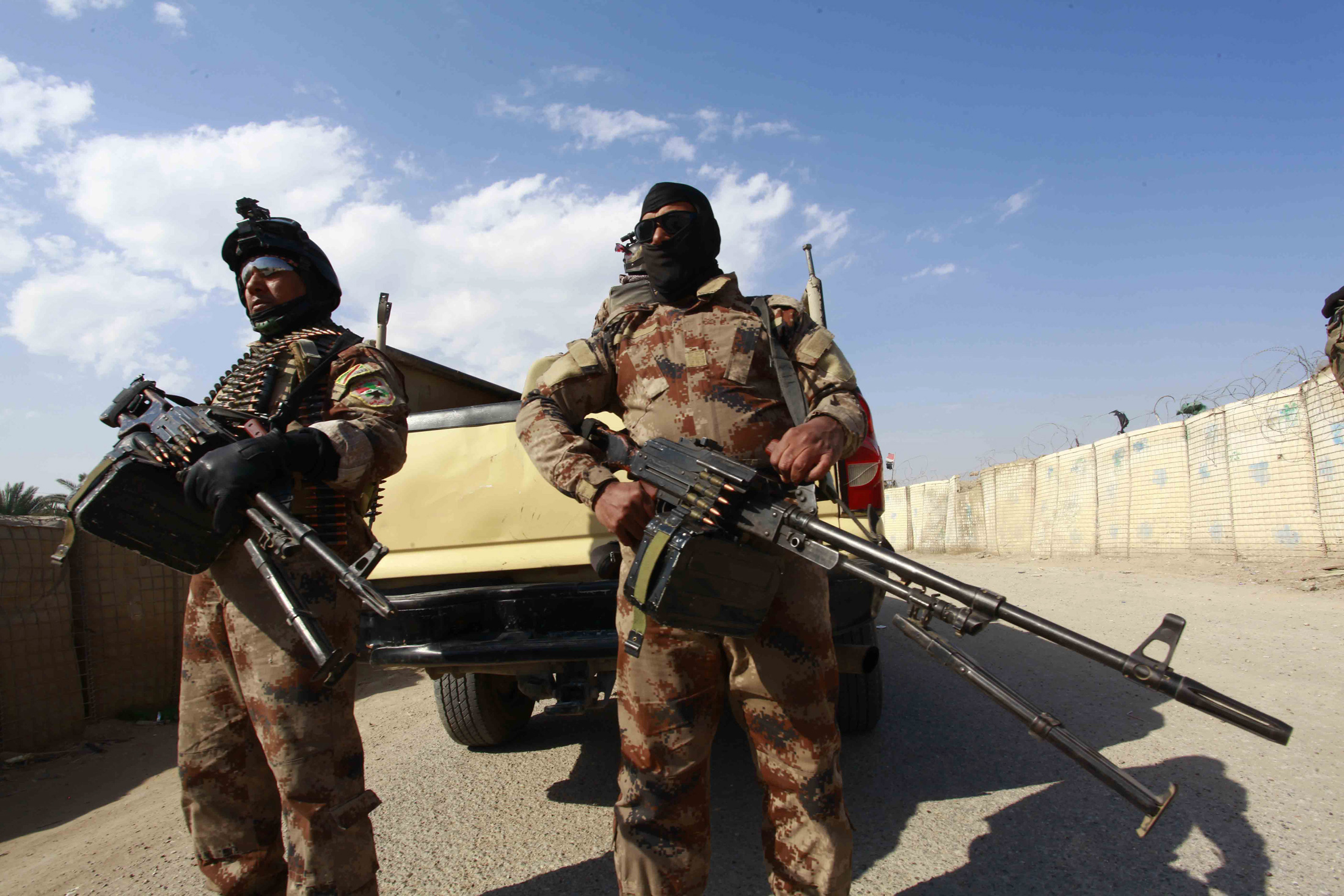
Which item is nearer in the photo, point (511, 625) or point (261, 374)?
point (261, 374)

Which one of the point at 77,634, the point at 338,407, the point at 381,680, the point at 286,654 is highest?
the point at 338,407

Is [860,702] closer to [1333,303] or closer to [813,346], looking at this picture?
[813,346]

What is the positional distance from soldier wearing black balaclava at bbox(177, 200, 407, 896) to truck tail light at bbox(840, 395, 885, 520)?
1564mm

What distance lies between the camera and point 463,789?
3.23m

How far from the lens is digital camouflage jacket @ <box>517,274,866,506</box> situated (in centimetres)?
202

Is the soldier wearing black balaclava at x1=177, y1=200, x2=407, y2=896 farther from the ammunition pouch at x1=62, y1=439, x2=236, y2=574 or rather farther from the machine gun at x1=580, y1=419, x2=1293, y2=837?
the machine gun at x1=580, y1=419, x2=1293, y2=837

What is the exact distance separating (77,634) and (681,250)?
515 cm

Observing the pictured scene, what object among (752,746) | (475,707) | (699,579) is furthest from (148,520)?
(475,707)

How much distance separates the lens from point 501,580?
2.91 metres

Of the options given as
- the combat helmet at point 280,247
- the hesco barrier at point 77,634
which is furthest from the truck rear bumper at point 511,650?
the hesco barrier at point 77,634

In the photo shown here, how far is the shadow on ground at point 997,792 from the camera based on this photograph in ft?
7.02

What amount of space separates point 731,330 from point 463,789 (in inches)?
96.7

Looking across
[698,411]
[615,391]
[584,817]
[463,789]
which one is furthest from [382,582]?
[698,411]

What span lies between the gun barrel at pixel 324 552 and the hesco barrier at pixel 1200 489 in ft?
29.6
